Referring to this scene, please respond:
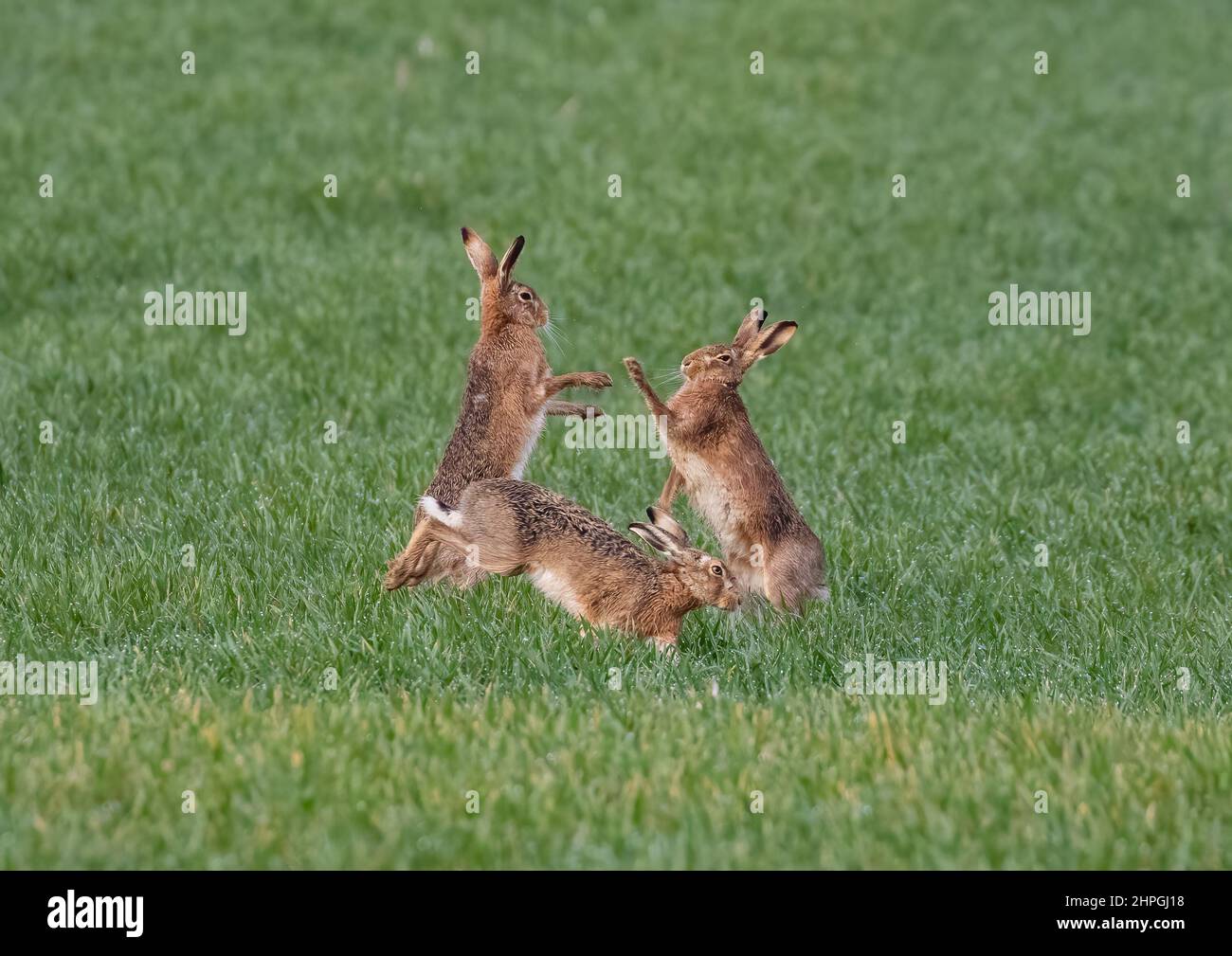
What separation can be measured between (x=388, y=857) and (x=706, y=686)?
2.15 meters

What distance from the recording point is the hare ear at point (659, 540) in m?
7.18

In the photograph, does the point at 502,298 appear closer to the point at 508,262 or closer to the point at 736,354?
the point at 508,262

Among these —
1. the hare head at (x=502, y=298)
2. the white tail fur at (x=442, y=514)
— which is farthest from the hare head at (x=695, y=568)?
the hare head at (x=502, y=298)

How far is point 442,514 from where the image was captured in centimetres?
736

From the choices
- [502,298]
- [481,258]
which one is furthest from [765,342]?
[481,258]

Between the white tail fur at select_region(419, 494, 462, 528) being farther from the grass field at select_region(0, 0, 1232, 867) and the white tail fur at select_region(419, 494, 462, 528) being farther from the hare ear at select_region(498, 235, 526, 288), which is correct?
the hare ear at select_region(498, 235, 526, 288)

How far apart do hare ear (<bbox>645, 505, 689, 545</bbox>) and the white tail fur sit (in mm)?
854

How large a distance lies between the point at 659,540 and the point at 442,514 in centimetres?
98

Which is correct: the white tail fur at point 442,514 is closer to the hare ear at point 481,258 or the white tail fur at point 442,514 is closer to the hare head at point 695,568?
the hare head at point 695,568

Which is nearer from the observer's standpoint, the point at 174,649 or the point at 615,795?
the point at 615,795

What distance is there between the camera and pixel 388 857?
497 centimetres

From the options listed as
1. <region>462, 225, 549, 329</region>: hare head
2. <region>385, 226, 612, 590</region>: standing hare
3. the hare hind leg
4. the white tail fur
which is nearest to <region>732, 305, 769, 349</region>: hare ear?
<region>385, 226, 612, 590</region>: standing hare
